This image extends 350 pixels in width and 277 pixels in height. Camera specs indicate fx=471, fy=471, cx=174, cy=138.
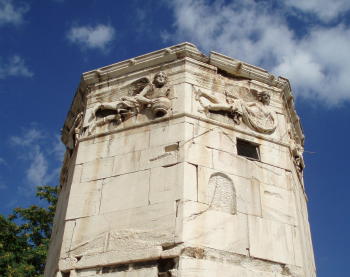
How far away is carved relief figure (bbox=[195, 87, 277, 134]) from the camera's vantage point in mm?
8039

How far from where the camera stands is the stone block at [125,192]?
6867 mm

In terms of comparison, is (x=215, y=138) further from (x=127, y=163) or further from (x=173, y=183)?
(x=127, y=163)

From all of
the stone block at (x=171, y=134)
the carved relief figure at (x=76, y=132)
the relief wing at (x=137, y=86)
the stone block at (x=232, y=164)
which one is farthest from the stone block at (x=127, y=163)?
the relief wing at (x=137, y=86)

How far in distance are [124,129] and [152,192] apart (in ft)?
5.11

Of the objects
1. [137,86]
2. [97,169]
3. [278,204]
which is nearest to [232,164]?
[278,204]

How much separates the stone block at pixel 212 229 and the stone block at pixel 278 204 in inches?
21.9

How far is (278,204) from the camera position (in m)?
7.20

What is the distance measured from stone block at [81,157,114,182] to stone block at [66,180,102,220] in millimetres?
113

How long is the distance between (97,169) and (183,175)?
1.60m

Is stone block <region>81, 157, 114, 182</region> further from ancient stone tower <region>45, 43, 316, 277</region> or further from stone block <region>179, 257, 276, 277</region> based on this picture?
stone block <region>179, 257, 276, 277</region>

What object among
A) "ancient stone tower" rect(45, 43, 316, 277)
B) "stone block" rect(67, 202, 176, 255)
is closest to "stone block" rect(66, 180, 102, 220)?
"ancient stone tower" rect(45, 43, 316, 277)

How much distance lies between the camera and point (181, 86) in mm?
8148

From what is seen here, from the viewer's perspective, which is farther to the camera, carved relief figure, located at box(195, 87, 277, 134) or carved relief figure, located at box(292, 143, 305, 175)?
carved relief figure, located at box(292, 143, 305, 175)

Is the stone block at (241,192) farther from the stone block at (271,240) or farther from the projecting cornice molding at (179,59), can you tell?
the projecting cornice molding at (179,59)
